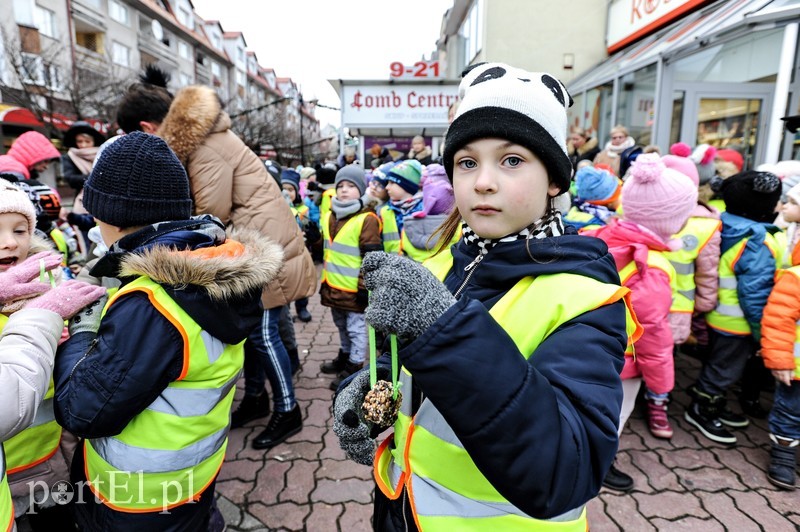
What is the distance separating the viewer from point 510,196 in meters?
1.02

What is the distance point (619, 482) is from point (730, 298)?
5.00 ft

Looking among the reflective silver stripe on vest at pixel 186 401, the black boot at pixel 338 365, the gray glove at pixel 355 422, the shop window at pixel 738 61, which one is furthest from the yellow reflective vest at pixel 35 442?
the shop window at pixel 738 61

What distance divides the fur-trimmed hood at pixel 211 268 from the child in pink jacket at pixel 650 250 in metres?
1.91

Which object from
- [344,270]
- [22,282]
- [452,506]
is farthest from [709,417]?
[22,282]

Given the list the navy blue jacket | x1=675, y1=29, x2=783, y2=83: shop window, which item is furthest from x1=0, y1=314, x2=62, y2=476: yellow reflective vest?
x1=675, y1=29, x2=783, y2=83: shop window

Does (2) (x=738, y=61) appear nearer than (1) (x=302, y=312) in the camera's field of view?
No

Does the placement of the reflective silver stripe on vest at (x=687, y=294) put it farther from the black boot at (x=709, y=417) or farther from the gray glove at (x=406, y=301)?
the gray glove at (x=406, y=301)

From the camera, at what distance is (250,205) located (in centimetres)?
294

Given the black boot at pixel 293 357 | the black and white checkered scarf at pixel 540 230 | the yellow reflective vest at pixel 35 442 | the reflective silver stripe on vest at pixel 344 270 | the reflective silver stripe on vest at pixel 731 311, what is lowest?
the black boot at pixel 293 357

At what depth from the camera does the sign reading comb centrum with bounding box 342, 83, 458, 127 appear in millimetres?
12695

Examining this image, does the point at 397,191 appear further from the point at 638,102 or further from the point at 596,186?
the point at 638,102

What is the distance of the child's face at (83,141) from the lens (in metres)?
4.49

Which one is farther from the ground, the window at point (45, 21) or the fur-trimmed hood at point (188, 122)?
the window at point (45, 21)

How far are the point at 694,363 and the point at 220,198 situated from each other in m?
4.58
